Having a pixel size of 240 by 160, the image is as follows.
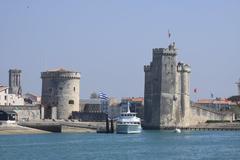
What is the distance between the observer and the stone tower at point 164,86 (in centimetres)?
10294

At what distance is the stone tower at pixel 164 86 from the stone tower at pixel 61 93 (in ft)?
31.6

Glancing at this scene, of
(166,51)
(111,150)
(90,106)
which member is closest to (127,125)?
(166,51)

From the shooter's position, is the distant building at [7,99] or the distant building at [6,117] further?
the distant building at [7,99]

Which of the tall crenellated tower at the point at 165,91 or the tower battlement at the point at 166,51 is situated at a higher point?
the tower battlement at the point at 166,51

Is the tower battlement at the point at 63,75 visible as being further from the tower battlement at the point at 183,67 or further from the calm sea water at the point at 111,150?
the calm sea water at the point at 111,150

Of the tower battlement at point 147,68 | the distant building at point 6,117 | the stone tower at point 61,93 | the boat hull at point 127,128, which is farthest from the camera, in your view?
the tower battlement at point 147,68

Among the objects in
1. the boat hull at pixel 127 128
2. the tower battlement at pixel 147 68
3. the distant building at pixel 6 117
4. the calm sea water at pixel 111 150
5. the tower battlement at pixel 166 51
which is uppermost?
the tower battlement at pixel 166 51

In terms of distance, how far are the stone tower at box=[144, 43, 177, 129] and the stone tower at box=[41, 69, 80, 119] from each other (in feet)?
31.6

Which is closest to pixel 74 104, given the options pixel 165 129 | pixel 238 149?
pixel 165 129

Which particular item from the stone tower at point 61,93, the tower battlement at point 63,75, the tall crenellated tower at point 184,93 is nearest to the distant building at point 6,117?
the stone tower at point 61,93

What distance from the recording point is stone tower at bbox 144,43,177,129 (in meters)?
103

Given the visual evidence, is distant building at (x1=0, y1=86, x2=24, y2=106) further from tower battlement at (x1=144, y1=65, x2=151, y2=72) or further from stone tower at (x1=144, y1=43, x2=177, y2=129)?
stone tower at (x1=144, y1=43, x2=177, y2=129)

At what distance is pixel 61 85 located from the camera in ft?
349

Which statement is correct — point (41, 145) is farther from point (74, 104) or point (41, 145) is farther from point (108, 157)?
point (74, 104)
